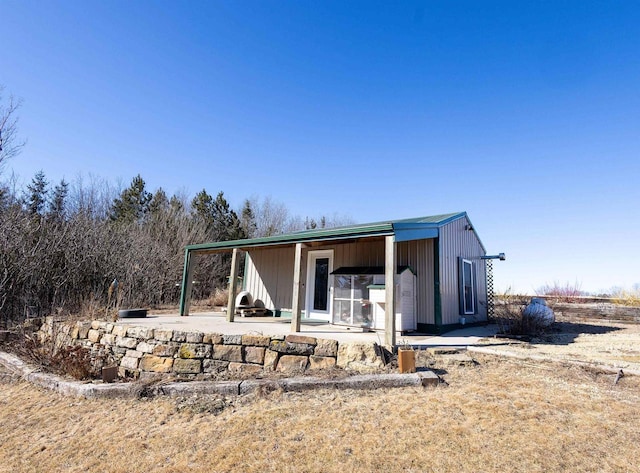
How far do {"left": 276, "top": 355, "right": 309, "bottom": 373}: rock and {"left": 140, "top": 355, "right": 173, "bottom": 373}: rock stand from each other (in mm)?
2049

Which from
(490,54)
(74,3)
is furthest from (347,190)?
(74,3)

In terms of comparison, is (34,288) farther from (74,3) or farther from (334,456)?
(334,456)

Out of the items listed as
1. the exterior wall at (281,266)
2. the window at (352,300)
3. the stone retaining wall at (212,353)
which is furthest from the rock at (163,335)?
the exterior wall at (281,266)

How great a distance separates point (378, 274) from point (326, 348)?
307 centimetres

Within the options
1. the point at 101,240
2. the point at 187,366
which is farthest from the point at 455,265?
the point at 101,240

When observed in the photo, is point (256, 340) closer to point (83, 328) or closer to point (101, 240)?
point (83, 328)

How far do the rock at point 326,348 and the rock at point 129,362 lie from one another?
349 cm

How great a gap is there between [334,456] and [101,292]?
1189cm

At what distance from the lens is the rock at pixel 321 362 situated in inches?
188

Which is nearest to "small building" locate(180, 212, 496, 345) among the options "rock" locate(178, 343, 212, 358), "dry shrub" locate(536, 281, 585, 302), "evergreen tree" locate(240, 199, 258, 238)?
"rock" locate(178, 343, 212, 358)

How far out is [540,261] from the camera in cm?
1834

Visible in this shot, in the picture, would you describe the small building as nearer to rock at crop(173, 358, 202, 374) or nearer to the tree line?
rock at crop(173, 358, 202, 374)

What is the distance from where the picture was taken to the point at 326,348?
485cm

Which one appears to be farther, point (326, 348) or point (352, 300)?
point (352, 300)
